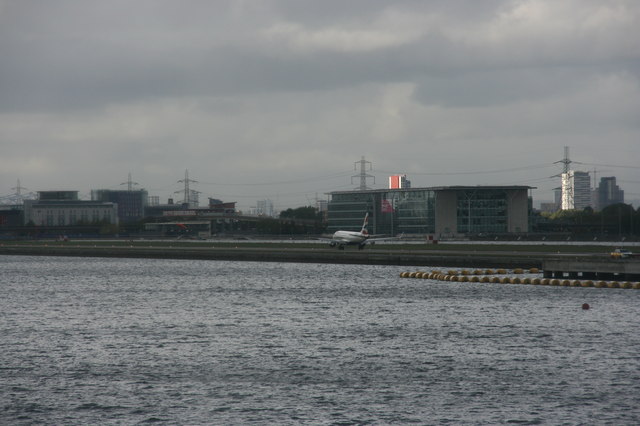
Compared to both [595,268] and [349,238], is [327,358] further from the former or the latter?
[349,238]

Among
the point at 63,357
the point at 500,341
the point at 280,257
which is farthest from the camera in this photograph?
the point at 280,257

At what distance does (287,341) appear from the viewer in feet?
187

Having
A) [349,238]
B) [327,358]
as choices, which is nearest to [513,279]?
[327,358]

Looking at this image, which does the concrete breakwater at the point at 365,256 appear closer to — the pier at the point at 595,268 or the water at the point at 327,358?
the pier at the point at 595,268

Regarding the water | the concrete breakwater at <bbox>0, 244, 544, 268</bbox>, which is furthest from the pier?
the concrete breakwater at <bbox>0, 244, 544, 268</bbox>

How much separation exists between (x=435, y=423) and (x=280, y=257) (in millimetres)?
121562

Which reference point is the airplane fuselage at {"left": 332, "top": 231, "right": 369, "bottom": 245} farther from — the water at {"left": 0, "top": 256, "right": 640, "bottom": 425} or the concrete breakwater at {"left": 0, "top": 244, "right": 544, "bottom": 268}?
the water at {"left": 0, "top": 256, "right": 640, "bottom": 425}

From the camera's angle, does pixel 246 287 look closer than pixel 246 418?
No

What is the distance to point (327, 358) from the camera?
50.5 metres

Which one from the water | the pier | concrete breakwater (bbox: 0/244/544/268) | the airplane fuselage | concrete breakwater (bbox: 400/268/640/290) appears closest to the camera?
the water

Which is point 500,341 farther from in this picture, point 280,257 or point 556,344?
point 280,257

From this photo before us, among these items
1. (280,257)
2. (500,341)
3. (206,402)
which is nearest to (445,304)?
(500,341)

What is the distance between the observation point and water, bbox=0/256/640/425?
1496 inches

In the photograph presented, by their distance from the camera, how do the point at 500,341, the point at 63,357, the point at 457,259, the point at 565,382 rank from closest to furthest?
1. the point at 565,382
2. the point at 63,357
3. the point at 500,341
4. the point at 457,259
